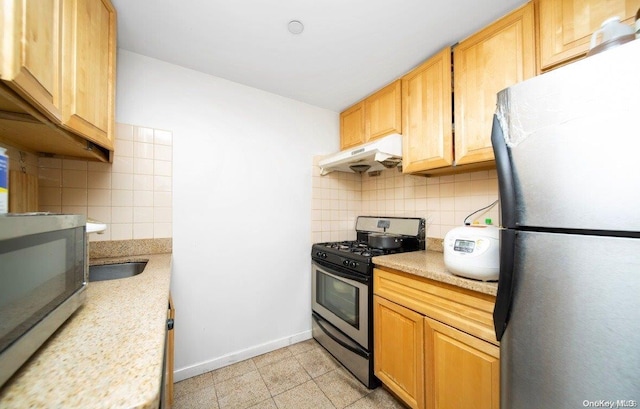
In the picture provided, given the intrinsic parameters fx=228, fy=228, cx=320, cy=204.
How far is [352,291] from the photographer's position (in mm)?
1748

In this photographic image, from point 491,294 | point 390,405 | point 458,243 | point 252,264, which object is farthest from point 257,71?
point 390,405

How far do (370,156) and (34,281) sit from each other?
1779 mm

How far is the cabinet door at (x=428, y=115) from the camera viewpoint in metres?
1.50

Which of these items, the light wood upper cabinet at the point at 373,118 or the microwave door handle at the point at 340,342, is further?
the light wood upper cabinet at the point at 373,118

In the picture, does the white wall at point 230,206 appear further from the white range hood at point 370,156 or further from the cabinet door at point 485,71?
the cabinet door at point 485,71

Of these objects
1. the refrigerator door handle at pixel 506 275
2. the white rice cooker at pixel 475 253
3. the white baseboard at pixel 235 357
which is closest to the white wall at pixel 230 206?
the white baseboard at pixel 235 357

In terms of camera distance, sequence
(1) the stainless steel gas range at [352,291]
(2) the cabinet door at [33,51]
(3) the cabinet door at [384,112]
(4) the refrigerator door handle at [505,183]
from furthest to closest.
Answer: (3) the cabinet door at [384,112]
(1) the stainless steel gas range at [352,291]
(4) the refrigerator door handle at [505,183]
(2) the cabinet door at [33,51]

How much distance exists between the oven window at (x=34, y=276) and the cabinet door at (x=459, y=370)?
1.52 meters

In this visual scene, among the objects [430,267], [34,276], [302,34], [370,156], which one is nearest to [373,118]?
[370,156]

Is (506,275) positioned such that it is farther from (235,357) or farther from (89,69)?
(235,357)

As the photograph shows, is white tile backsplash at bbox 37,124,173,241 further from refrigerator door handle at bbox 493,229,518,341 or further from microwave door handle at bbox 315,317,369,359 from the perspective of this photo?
refrigerator door handle at bbox 493,229,518,341

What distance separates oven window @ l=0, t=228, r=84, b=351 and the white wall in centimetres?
100

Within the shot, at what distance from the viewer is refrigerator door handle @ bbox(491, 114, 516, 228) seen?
30.1 inches

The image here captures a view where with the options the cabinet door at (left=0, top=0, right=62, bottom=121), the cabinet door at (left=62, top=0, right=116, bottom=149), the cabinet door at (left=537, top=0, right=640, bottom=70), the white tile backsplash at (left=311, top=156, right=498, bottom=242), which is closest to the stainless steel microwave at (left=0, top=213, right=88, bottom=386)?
the cabinet door at (left=0, top=0, right=62, bottom=121)
